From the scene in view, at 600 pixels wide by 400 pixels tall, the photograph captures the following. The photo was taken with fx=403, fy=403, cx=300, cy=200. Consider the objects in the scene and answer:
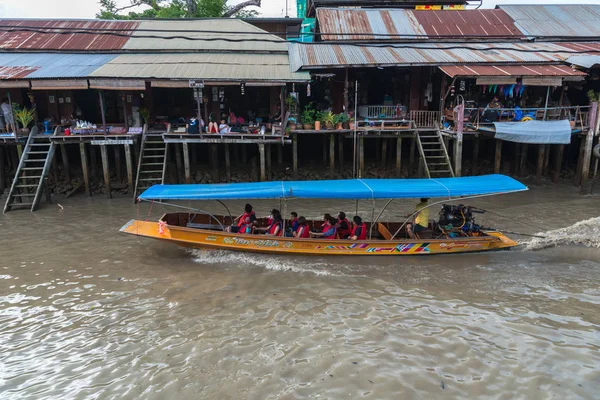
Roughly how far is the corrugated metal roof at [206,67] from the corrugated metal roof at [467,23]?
794 cm

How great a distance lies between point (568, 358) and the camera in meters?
5.81

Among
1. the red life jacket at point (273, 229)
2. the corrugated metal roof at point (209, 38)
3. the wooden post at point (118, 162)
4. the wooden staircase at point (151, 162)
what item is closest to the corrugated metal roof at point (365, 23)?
the corrugated metal roof at point (209, 38)

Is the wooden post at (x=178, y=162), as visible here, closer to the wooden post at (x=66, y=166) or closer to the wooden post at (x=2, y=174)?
the wooden post at (x=66, y=166)

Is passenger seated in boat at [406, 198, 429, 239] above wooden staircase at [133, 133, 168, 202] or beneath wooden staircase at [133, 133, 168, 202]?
beneath

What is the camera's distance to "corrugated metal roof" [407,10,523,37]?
786 inches

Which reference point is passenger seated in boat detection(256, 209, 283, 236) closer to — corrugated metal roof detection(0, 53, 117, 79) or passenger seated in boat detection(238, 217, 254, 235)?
passenger seated in boat detection(238, 217, 254, 235)

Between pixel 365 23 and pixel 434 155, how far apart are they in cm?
873

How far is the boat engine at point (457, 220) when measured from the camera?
10.0 meters

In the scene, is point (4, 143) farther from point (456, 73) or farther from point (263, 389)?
point (456, 73)

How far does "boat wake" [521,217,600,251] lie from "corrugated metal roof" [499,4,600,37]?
41.9 feet

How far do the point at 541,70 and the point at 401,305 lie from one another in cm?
1260

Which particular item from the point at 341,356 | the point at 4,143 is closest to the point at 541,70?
the point at 341,356

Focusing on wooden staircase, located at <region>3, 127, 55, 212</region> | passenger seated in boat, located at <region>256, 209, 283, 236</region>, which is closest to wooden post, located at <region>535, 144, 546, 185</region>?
passenger seated in boat, located at <region>256, 209, 283, 236</region>

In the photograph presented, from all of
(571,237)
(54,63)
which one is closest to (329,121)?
(571,237)
